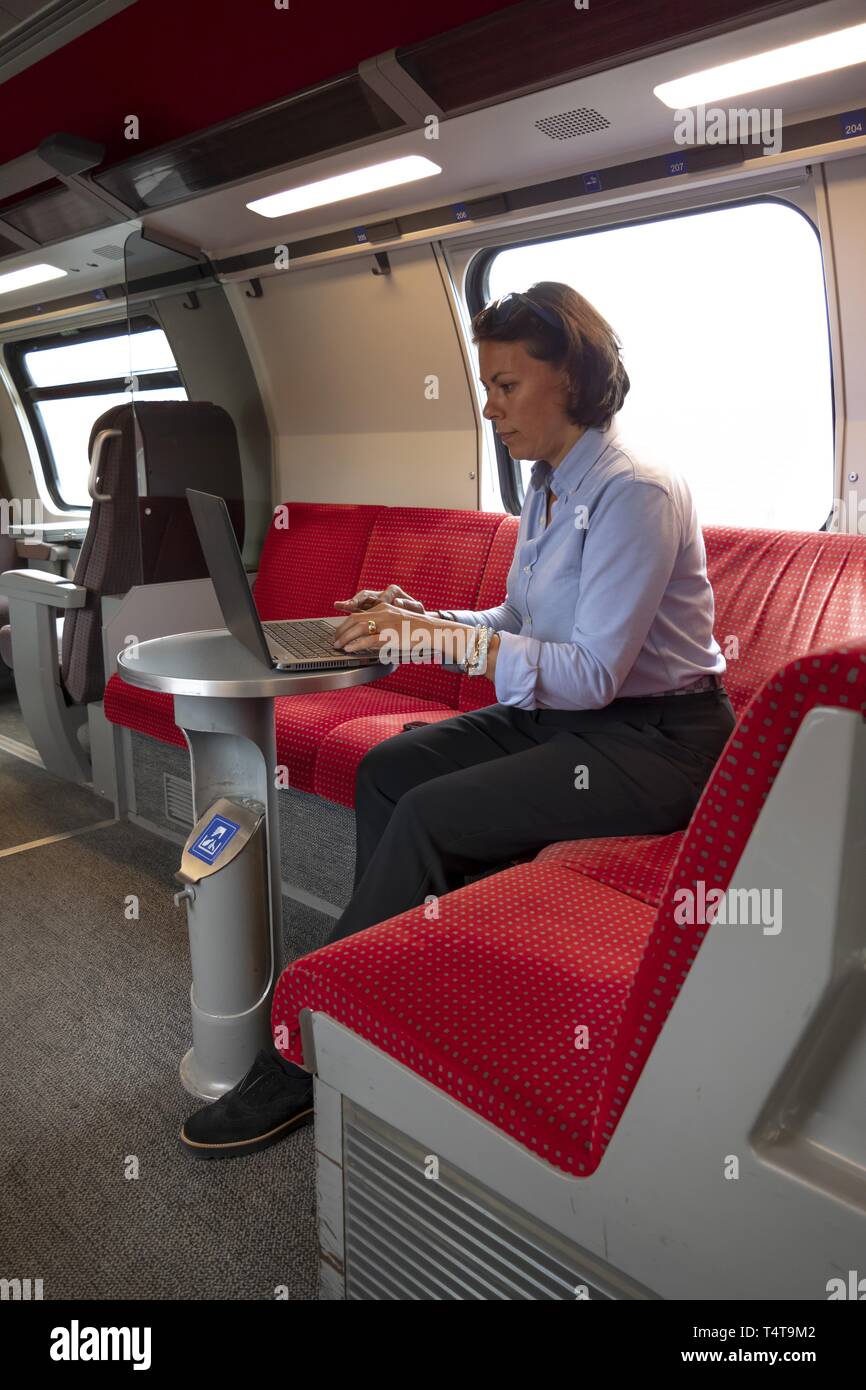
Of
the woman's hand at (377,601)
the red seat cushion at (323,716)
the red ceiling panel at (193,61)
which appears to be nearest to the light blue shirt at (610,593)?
the woman's hand at (377,601)

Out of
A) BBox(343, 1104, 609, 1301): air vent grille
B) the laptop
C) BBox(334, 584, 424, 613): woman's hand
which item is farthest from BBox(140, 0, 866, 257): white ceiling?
BBox(343, 1104, 609, 1301): air vent grille

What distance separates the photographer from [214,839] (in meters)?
2.21

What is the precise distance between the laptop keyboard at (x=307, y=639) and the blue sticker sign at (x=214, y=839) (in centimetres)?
44

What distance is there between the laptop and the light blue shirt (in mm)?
402

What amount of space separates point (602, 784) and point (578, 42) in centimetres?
185

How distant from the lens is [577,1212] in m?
1.13

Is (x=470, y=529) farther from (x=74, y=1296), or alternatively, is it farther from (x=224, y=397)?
(x=74, y=1296)

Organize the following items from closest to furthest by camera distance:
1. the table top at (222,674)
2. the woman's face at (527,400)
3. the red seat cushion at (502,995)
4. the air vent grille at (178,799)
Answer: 1. the red seat cushion at (502,995)
2. the table top at (222,674)
3. the woman's face at (527,400)
4. the air vent grille at (178,799)

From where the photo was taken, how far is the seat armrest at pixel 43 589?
4.07m

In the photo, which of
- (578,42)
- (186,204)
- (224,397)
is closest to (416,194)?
(186,204)

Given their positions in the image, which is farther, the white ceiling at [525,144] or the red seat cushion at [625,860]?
the white ceiling at [525,144]

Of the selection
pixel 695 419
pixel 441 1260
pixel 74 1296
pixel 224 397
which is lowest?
pixel 74 1296

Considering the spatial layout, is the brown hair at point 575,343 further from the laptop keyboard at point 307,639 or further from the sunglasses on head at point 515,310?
the laptop keyboard at point 307,639

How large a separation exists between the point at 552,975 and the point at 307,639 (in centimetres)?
117
